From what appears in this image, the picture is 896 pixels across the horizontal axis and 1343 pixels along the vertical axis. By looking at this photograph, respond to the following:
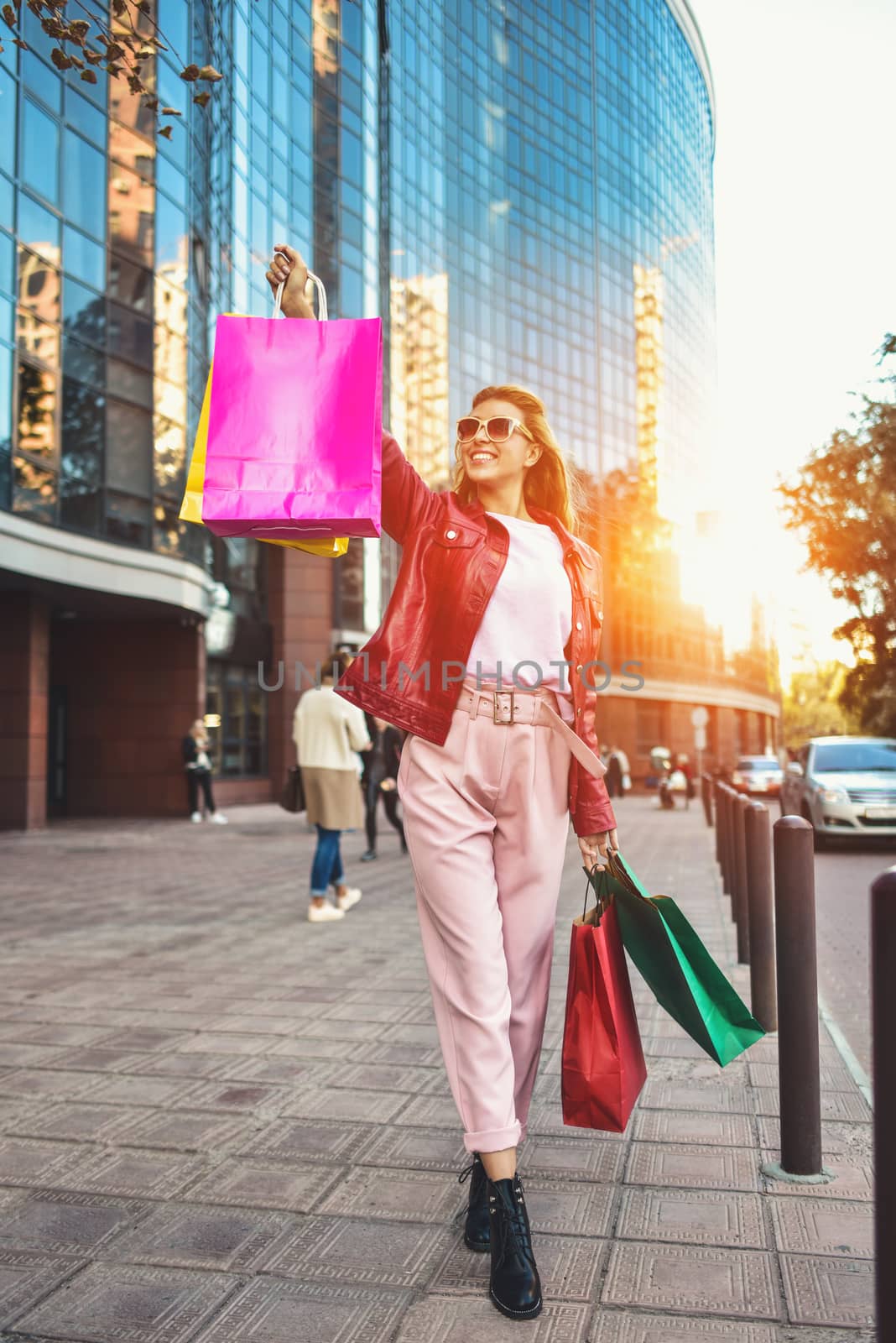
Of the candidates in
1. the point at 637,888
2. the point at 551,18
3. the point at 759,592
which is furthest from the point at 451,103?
the point at 637,888

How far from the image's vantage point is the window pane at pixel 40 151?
1672 cm

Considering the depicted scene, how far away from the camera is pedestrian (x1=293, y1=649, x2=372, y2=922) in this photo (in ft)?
25.9

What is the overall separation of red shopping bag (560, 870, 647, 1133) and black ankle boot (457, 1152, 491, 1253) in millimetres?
245

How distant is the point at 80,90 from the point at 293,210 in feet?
40.1

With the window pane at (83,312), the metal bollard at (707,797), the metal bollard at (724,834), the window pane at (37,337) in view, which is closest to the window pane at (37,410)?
the window pane at (37,337)

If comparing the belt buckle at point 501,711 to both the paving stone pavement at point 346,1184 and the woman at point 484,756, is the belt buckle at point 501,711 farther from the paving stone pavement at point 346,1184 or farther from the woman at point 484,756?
the paving stone pavement at point 346,1184

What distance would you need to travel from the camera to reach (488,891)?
2.68 meters

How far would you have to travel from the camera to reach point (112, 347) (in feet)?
62.9

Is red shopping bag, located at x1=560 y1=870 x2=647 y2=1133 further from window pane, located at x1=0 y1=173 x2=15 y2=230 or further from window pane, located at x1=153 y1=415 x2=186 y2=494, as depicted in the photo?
window pane, located at x1=153 y1=415 x2=186 y2=494

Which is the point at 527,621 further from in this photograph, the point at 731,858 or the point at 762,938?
the point at 731,858

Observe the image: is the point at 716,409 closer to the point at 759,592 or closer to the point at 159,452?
the point at 759,592

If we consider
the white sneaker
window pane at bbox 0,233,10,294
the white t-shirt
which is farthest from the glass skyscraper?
the white sneaker

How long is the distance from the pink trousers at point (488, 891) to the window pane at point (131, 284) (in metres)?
18.6

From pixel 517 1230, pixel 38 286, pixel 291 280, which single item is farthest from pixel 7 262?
pixel 517 1230
